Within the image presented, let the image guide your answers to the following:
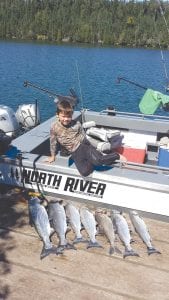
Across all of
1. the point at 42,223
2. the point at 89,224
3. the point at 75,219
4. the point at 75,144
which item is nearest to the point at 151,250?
the point at 89,224

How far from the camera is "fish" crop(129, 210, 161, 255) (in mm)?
5094

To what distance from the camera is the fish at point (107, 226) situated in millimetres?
5120

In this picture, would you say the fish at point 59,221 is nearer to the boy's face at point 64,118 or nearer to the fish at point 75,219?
the fish at point 75,219

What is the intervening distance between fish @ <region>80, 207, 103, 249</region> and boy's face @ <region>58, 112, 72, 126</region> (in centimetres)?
137

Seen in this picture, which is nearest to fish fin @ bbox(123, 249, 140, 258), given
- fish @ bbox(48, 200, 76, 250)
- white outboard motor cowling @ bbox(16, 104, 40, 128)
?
fish @ bbox(48, 200, 76, 250)

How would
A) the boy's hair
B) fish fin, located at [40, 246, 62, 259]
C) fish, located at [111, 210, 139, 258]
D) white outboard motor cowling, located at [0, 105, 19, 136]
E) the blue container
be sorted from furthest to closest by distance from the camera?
white outboard motor cowling, located at [0, 105, 19, 136] → the blue container → the boy's hair → fish, located at [111, 210, 139, 258] → fish fin, located at [40, 246, 62, 259]

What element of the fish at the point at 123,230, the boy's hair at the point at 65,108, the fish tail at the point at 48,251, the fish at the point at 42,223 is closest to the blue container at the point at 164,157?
the fish at the point at 123,230

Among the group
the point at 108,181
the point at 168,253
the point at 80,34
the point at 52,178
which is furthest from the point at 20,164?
the point at 80,34

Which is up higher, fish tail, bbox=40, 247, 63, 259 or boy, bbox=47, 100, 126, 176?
boy, bbox=47, 100, 126, 176

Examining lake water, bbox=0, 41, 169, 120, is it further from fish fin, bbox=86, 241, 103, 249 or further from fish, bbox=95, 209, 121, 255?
fish fin, bbox=86, 241, 103, 249

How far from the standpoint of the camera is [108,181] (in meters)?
5.86

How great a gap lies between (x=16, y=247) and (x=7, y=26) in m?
92.2

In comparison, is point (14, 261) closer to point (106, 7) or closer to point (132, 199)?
point (132, 199)

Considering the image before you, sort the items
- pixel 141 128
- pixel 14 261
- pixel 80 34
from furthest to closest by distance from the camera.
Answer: pixel 80 34 → pixel 141 128 → pixel 14 261
